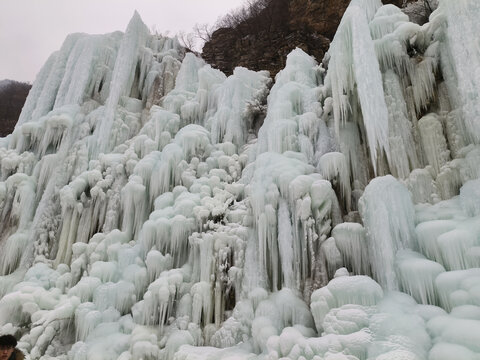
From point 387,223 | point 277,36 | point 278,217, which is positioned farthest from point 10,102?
point 387,223

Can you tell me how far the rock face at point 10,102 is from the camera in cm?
1655

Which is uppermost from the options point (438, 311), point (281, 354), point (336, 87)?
point (336, 87)

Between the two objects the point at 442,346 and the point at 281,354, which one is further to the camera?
the point at 281,354

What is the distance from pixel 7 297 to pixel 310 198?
523cm

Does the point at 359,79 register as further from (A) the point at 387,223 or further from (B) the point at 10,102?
(B) the point at 10,102

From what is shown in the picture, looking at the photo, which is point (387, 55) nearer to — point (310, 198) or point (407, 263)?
point (310, 198)

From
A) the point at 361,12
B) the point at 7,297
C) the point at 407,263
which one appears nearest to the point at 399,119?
the point at 361,12

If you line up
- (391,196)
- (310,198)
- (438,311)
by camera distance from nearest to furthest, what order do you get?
1. (438,311)
2. (391,196)
3. (310,198)

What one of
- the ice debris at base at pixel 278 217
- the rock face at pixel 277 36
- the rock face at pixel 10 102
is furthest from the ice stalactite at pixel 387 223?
the rock face at pixel 10 102

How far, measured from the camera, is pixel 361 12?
251 inches

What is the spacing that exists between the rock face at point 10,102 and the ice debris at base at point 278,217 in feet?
29.6

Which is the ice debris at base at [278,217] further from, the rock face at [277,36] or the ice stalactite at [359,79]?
the rock face at [277,36]

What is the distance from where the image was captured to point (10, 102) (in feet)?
57.2

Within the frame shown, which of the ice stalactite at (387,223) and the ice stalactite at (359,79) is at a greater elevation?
the ice stalactite at (359,79)
